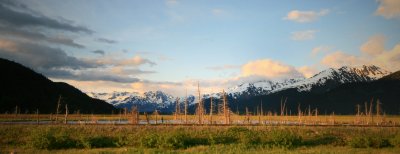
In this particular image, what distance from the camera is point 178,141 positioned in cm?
5091

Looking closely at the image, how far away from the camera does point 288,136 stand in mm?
53531

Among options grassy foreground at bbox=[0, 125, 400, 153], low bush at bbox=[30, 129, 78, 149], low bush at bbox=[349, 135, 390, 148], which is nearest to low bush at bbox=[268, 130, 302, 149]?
grassy foreground at bbox=[0, 125, 400, 153]

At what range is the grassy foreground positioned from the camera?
48.1m

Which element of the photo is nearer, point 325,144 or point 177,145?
point 177,145

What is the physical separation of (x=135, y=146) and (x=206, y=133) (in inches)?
524

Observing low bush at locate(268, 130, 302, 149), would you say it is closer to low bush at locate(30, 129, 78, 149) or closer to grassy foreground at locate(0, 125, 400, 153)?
grassy foreground at locate(0, 125, 400, 153)

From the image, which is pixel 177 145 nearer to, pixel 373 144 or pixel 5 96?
pixel 373 144

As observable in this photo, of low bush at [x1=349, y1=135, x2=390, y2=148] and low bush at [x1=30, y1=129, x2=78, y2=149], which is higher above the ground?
low bush at [x1=30, y1=129, x2=78, y2=149]

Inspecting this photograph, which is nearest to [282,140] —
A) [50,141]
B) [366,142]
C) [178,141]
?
[366,142]

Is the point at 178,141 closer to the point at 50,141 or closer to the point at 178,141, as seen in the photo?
the point at 178,141

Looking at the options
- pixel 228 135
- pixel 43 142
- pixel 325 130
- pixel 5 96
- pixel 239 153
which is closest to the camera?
pixel 239 153

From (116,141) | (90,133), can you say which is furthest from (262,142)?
(90,133)

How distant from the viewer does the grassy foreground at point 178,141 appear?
48062 millimetres

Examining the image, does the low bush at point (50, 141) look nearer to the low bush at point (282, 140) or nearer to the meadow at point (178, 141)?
the meadow at point (178, 141)
